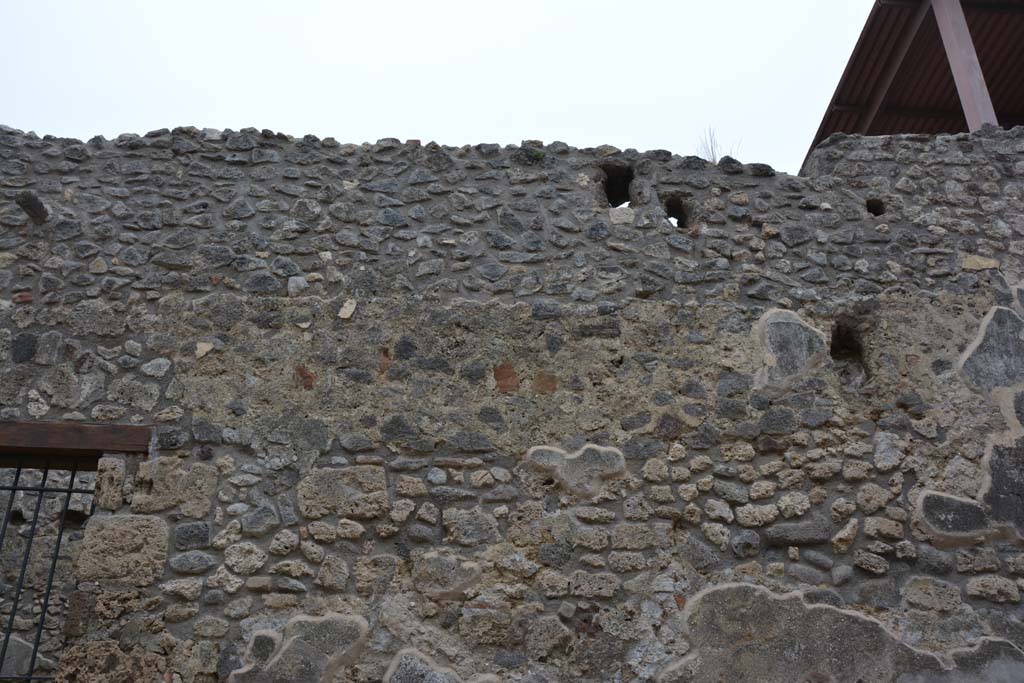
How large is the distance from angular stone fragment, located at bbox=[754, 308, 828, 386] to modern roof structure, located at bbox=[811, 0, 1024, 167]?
2601mm

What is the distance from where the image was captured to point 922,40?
21.2ft

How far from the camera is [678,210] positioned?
14.6 ft

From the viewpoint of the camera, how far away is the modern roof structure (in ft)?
19.1

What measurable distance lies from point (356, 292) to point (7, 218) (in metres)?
1.71

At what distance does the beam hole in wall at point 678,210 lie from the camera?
438cm

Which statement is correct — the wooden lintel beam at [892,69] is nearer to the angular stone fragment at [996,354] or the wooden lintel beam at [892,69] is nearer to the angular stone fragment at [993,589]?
the angular stone fragment at [996,354]

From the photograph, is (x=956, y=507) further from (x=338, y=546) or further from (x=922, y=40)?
(x=922, y=40)

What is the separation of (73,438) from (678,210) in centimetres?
302

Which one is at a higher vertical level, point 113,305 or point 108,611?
point 113,305

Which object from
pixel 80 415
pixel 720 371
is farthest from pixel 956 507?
pixel 80 415

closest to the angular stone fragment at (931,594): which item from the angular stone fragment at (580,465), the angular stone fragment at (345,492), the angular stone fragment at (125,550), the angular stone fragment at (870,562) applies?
the angular stone fragment at (870,562)

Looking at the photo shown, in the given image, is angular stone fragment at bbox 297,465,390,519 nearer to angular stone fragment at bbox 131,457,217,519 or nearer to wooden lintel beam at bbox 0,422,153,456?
angular stone fragment at bbox 131,457,217,519

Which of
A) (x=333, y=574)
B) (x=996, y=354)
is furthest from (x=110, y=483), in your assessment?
(x=996, y=354)

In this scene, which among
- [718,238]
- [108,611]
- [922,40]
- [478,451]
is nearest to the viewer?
[108,611]
